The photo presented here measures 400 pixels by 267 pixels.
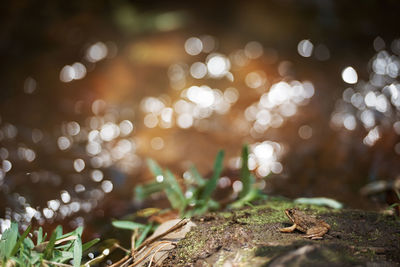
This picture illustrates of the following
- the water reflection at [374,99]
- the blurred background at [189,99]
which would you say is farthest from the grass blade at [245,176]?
the water reflection at [374,99]

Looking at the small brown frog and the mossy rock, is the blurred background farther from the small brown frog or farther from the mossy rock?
the small brown frog

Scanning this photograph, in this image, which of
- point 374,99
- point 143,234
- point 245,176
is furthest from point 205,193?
point 374,99

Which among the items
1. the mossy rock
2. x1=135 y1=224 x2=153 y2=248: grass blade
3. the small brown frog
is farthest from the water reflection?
x1=135 y1=224 x2=153 y2=248: grass blade

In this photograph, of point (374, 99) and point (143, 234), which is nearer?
point (143, 234)

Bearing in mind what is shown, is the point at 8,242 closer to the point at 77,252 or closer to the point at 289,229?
the point at 77,252

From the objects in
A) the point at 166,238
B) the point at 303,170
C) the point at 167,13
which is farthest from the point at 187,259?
the point at 167,13

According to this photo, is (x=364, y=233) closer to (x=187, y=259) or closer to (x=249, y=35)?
(x=187, y=259)
